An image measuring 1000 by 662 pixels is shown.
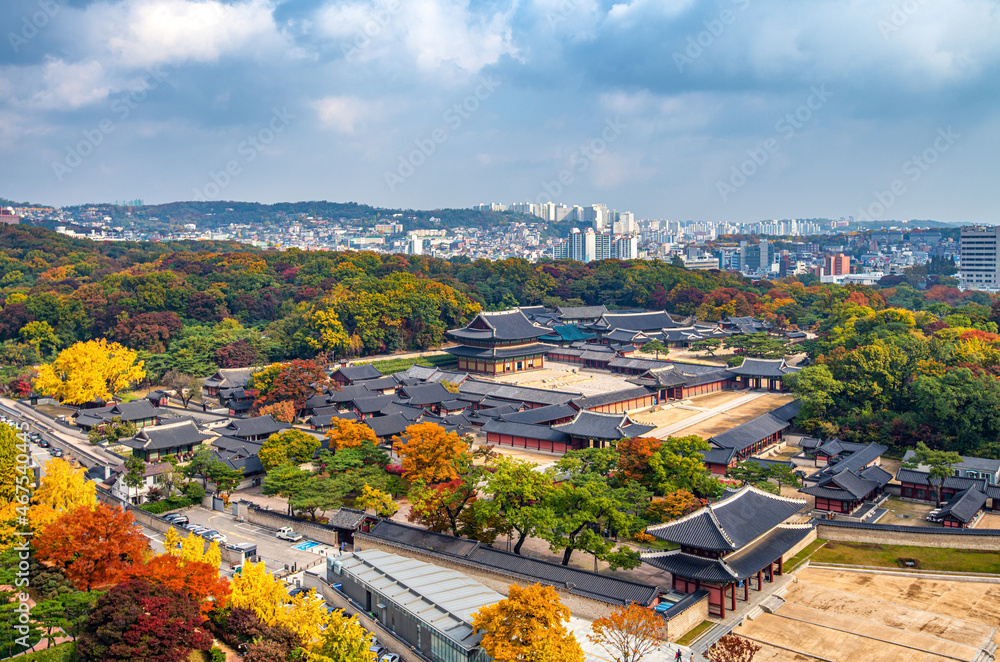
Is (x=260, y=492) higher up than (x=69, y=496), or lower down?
lower down

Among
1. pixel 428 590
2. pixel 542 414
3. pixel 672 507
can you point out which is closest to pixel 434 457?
pixel 428 590

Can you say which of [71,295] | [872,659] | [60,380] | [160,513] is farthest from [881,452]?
[71,295]

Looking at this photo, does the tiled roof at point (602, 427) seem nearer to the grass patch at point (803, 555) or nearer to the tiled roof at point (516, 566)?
the grass patch at point (803, 555)

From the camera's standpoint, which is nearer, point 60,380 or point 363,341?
point 60,380

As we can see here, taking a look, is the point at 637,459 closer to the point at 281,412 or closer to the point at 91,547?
the point at 91,547

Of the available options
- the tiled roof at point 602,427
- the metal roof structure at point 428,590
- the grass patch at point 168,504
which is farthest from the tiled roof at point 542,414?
the metal roof structure at point 428,590

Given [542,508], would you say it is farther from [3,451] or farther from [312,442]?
[3,451]
